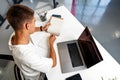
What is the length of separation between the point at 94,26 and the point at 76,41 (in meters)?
1.41

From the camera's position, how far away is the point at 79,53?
54.3 inches

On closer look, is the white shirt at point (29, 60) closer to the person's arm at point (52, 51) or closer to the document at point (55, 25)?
the person's arm at point (52, 51)

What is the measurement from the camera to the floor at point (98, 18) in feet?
7.78

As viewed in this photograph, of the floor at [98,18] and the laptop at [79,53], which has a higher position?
the laptop at [79,53]

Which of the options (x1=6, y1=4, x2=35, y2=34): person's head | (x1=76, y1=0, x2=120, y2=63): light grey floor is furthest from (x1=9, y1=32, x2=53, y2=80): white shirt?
(x1=76, y1=0, x2=120, y2=63): light grey floor

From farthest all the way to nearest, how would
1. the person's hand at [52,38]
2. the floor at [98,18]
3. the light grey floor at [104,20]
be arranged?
the light grey floor at [104,20] < the floor at [98,18] < the person's hand at [52,38]

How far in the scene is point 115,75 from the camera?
1.23m

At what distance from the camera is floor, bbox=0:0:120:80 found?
2.37 meters

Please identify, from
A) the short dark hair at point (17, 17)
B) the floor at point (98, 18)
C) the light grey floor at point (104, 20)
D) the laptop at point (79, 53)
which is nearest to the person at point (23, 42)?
the short dark hair at point (17, 17)

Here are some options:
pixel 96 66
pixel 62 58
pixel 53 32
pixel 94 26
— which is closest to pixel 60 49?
pixel 62 58

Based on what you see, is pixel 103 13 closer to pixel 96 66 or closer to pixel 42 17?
pixel 42 17

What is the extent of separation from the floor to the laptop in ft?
3.42

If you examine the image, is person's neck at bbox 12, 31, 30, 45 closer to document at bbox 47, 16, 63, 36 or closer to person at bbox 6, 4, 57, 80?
person at bbox 6, 4, 57, 80

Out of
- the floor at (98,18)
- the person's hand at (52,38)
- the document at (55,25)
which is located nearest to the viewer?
the person's hand at (52,38)
